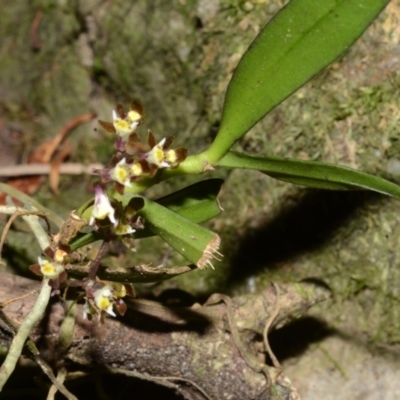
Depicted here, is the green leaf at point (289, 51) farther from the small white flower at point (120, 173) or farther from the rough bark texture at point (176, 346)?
the rough bark texture at point (176, 346)

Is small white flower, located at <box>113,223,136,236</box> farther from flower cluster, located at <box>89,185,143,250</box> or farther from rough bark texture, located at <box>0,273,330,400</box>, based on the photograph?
rough bark texture, located at <box>0,273,330,400</box>

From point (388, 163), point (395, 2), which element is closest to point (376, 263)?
point (388, 163)

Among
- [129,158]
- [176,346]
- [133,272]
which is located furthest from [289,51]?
[176,346]

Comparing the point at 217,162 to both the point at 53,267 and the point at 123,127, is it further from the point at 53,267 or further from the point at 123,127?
the point at 53,267

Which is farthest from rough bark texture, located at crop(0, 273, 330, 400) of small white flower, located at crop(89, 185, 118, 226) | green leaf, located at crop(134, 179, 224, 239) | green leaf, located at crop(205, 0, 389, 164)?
green leaf, located at crop(205, 0, 389, 164)

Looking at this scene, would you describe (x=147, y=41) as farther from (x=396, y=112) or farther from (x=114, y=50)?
(x=396, y=112)

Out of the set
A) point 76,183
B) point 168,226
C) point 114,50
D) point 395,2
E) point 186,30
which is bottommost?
point 76,183
